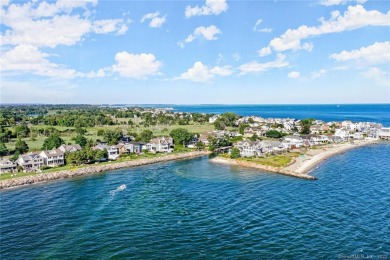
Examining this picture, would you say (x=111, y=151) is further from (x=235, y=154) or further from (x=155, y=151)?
(x=235, y=154)

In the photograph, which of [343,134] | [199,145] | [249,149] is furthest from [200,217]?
[343,134]

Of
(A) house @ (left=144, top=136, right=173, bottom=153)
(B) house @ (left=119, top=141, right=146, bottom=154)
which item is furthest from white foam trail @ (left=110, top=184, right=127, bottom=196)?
(A) house @ (left=144, top=136, right=173, bottom=153)

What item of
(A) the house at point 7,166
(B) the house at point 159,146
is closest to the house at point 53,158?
(A) the house at point 7,166

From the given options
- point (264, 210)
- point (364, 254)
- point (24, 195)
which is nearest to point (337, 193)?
point (264, 210)

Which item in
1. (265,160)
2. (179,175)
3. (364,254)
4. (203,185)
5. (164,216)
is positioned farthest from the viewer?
(265,160)

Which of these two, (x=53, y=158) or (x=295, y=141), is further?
(x=295, y=141)

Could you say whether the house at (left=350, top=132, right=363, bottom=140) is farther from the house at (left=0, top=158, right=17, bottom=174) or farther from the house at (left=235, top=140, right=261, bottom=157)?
the house at (left=0, top=158, right=17, bottom=174)

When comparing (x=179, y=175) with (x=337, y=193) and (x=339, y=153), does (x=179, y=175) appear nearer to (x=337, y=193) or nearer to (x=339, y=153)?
(x=337, y=193)
